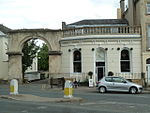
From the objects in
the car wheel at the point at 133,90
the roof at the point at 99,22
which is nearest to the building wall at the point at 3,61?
the roof at the point at 99,22

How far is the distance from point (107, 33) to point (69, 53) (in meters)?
4.90

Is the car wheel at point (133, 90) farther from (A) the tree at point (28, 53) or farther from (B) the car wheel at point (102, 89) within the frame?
(A) the tree at point (28, 53)

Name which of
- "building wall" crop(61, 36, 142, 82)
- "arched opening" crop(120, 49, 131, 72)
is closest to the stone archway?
"building wall" crop(61, 36, 142, 82)

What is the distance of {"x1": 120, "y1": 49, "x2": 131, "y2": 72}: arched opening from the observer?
108 feet

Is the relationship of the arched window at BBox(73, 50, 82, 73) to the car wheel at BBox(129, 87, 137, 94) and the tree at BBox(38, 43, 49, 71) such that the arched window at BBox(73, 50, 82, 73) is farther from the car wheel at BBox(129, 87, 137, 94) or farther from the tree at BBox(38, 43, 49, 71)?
the tree at BBox(38, 43, 49, 71)

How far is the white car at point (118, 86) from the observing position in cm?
2552

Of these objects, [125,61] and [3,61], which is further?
[3,61]

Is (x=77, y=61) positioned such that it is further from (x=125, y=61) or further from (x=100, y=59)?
(x=125, y=61)

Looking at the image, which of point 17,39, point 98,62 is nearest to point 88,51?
point 98,62

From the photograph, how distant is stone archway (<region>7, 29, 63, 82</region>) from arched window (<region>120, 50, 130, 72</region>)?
716 cm

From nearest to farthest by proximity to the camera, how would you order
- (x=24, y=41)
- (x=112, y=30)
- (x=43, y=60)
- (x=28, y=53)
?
(x=112, y=30) → (x=24, y=41) → (x=28, y=53) → (x=43, y=60)

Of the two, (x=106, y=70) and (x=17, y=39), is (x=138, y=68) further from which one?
(x=17, y=39)

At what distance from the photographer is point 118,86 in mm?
25734

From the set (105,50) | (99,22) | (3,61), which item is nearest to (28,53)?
(3,61)
